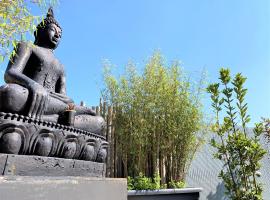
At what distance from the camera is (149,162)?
4230 millimetres

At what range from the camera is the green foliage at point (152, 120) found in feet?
13.3

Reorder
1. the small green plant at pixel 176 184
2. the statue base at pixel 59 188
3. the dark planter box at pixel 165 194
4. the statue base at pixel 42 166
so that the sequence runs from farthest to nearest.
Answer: the small green plant at pixel 176 184, the dark planter box at pixel 165 194, the statue base at pixel 42 166, the statue base at pixel 59 188

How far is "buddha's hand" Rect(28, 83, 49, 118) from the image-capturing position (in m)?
1.50

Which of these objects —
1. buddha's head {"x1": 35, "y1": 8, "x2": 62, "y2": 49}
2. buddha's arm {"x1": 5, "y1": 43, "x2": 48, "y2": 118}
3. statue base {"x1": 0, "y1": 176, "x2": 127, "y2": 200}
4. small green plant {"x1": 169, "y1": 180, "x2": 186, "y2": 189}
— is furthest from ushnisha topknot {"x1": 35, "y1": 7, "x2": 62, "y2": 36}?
small green plant {"x1": 169, "y1": 180, "x2": 186, "y2": 189}

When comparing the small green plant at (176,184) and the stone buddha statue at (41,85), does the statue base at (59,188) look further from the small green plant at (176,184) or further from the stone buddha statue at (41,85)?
the small green plant at (176,184)

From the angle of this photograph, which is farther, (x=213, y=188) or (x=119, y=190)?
(x=213, y=188)

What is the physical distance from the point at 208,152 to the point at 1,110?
4.13 meters

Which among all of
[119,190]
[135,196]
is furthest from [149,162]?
[119,190]

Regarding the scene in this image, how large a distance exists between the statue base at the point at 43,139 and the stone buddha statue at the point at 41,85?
0.36 feet

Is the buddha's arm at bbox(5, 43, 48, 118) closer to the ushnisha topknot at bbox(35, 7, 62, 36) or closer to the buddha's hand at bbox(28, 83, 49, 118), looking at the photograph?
the buddha's hand at bbox(28, 83, 49, 118)

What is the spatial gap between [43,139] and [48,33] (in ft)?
3.15

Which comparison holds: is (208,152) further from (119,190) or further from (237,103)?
(119,190)

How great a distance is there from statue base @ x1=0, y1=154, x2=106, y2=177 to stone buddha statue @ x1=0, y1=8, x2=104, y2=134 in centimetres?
25

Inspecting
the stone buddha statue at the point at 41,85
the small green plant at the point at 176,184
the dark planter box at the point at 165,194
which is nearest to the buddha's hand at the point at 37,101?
the stone buddha statue at the point at 41,85
